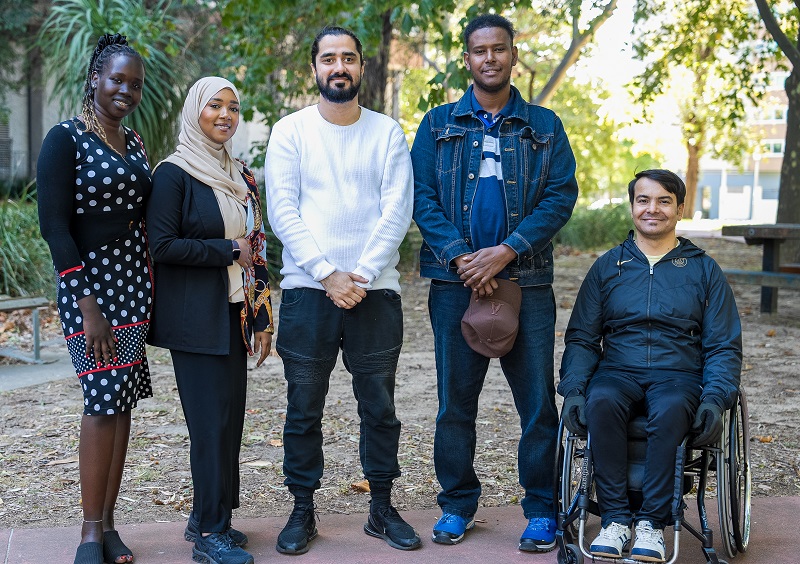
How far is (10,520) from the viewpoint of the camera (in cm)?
412

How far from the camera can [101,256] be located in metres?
3.40

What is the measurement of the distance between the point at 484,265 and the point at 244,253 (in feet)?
3.02

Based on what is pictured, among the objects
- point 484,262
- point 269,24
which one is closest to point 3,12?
point 269,24

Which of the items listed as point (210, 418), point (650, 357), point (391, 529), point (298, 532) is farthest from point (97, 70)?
point (650, 357)

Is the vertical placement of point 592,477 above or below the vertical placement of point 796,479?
above

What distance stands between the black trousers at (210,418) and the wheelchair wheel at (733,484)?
182 centimetres

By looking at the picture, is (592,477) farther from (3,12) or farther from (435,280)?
(3,12)

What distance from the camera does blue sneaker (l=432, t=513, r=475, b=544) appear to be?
12.4 ft

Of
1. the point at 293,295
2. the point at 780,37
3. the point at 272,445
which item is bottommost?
the point at 272,445

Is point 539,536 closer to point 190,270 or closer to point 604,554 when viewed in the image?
point 604,554

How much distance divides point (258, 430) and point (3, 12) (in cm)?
1171

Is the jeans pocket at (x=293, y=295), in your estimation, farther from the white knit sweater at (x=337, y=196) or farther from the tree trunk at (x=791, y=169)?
the tree trunk at (x=791, y=169)

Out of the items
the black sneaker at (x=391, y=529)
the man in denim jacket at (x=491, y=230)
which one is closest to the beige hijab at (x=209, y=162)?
the man in denim jacket at (x=491, y=230)

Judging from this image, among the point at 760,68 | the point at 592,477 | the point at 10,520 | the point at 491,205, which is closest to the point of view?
the point at 592,477
